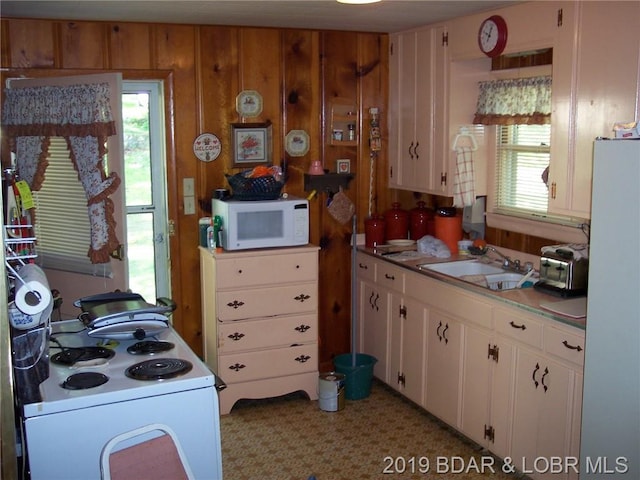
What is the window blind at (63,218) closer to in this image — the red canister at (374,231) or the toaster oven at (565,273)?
the red canister at (374,231)

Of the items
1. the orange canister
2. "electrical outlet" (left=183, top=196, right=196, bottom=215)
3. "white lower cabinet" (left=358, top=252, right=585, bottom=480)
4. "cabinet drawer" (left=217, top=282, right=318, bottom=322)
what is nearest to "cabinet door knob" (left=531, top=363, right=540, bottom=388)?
"white lower cabinet" (left=358, top=252, right=585, bottom=480)

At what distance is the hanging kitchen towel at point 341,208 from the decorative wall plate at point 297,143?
377 millimetres

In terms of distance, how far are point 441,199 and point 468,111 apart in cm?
69

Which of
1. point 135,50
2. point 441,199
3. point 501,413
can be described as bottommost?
point 501,413

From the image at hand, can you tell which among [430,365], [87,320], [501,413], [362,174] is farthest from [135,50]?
[501,413]

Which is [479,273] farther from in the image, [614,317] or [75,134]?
[75,134]

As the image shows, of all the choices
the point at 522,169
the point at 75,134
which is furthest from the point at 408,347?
the point at 75,134

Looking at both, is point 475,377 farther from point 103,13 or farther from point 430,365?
point 103,13

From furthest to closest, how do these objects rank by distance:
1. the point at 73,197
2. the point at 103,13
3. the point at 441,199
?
the point at 441,199
the point at 73,197
the point at 103,13

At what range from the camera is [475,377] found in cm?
383

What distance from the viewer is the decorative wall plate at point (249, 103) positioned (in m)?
4.66

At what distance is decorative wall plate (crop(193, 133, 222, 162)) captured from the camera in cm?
461

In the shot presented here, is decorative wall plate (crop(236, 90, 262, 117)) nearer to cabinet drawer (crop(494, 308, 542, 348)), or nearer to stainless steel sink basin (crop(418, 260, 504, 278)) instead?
stainless steel sink basin (crop(418, 260, 504, 278))

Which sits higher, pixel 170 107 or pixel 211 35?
pixel 211 35
